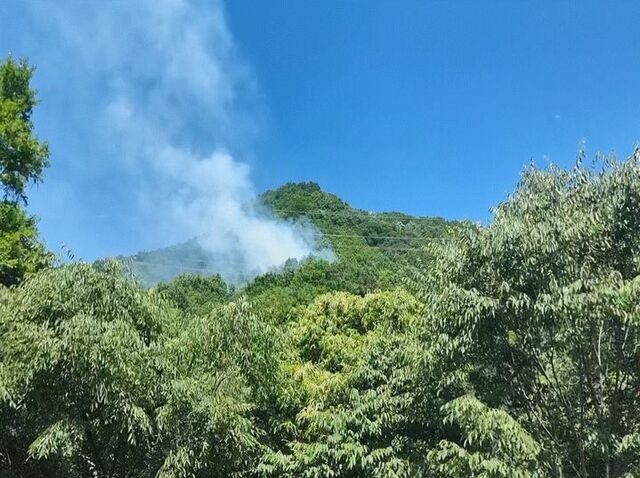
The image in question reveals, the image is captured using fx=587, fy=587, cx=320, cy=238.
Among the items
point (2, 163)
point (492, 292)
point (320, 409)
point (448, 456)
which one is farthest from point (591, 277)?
point (2, 163)

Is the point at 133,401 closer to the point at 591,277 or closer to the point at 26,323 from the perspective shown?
the point at 26,323

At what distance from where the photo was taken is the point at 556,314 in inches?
281

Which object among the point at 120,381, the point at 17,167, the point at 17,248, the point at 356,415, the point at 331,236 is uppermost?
the point at 331,236

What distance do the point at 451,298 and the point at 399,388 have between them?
314 centimetres

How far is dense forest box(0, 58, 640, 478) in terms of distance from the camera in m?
7.25

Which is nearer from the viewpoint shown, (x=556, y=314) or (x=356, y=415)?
(x=556, y=314)

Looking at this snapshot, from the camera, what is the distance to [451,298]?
7.46 meters

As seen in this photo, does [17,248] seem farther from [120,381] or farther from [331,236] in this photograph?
[331,236]

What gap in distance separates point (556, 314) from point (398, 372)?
11.2 ft

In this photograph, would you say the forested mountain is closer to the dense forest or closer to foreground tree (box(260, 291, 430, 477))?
foreground tree (box(260, 291, 430, 477))

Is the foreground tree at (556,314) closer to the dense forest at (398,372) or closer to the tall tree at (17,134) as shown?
the dense forest at (398,372)

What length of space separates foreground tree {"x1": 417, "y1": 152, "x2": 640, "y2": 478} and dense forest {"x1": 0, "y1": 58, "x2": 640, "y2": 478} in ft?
0.09

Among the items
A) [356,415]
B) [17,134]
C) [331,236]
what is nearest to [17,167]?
[17,134]

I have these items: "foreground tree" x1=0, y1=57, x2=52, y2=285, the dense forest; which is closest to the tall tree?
"foreground tree" x1=0, y1=57, x2=52, y2=285
